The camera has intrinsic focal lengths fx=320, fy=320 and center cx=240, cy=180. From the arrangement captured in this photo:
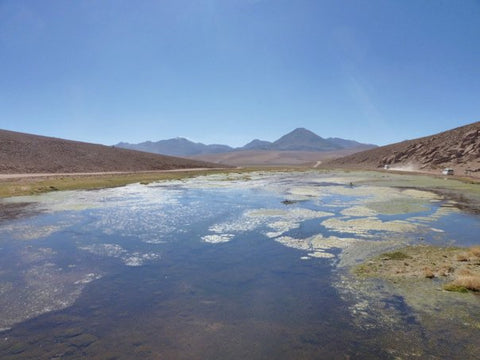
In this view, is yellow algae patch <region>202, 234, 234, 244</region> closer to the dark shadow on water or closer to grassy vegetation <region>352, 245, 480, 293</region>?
the dark shadow on water

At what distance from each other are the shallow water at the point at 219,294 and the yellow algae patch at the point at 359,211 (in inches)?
77.2

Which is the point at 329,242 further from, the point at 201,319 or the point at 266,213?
the point at 201,319

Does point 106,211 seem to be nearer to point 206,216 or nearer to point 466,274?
point 206,216

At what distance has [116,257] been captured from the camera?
13.3 meters

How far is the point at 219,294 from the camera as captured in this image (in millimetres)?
9781

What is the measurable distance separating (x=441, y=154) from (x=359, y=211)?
2719 inches

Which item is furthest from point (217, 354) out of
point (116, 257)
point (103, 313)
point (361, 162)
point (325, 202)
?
point (361, 162)

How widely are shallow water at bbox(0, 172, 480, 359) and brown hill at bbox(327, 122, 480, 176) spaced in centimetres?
5932

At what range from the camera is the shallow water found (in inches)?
279

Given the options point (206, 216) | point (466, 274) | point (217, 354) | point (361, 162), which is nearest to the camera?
point (217, 354)

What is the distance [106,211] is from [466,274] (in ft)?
72.3

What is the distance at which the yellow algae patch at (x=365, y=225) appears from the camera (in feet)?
56.4

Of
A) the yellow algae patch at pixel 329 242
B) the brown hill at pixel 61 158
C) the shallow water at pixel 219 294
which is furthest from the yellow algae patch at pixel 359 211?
the brown hill at pixel 61 158

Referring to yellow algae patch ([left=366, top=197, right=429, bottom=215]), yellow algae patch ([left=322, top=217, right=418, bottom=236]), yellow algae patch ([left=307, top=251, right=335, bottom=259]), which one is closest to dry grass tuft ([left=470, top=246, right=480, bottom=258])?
yellow algae patch ([left=322, top=217, right=418, bottom=236])
